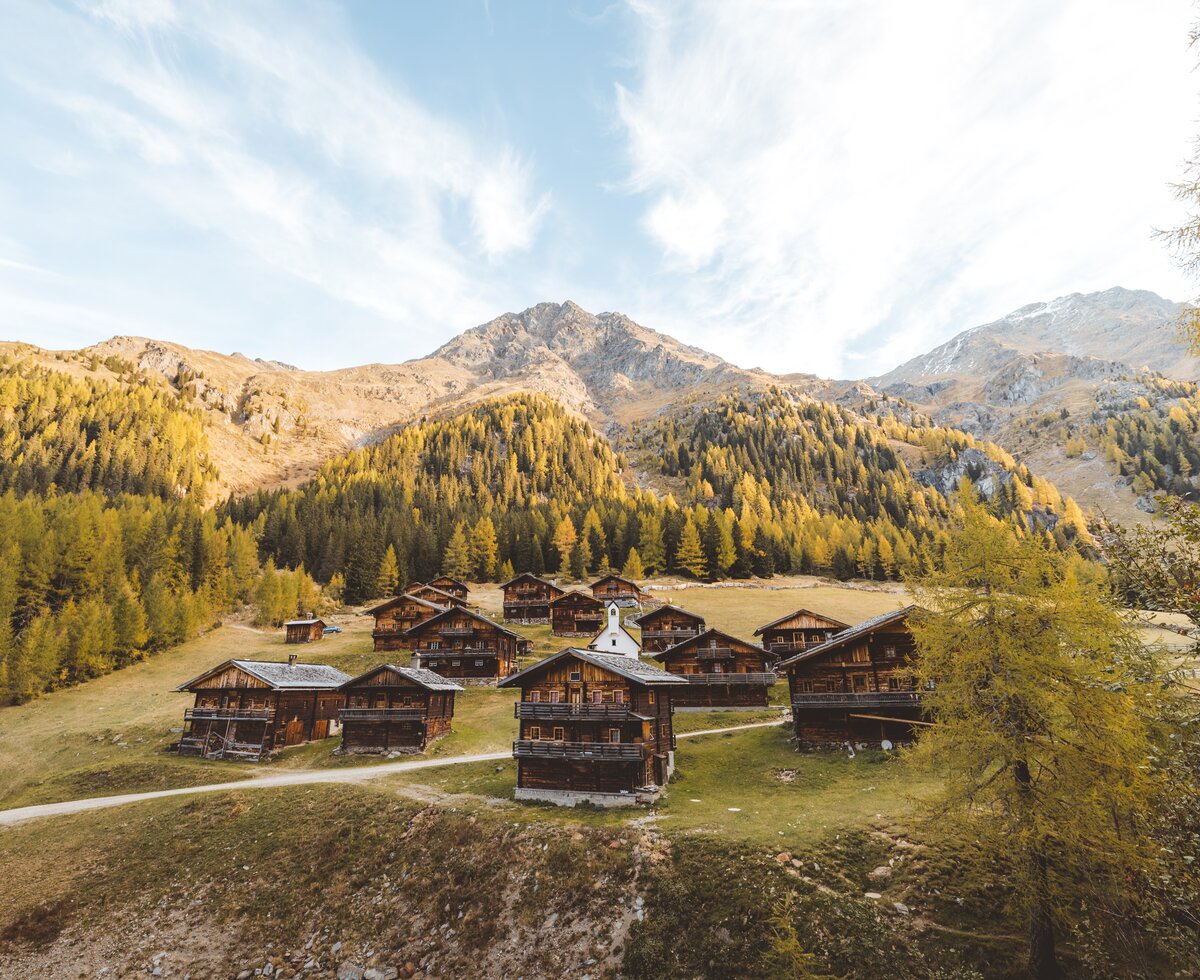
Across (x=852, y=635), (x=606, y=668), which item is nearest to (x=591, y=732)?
(x=606, y=668)

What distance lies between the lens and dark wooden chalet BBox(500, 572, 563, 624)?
92500 millimetres

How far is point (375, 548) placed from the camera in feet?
365

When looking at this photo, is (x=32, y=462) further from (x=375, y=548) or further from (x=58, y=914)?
(x=58, y=914)

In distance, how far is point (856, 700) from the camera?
40406 mm

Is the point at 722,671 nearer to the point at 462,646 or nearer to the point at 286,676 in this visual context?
the point at 462,646

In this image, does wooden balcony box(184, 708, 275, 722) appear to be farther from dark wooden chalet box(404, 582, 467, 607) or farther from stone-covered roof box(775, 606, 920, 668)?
stone-covered roof box(775, 606, 920, 668)

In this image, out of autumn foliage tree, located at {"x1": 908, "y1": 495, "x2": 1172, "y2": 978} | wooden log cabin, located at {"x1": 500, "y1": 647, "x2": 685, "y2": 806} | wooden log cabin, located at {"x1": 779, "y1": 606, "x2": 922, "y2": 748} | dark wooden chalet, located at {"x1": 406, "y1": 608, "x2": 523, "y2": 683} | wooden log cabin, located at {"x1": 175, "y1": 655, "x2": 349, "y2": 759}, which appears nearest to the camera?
autumn foliage tree, located at {"x1": 908, "y1": 495, "x2": 1172, "y2": 978}

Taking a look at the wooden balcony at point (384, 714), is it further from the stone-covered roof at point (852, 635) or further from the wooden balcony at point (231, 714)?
the stone-covered roof at point (852, 635)

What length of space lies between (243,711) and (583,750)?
3442cm

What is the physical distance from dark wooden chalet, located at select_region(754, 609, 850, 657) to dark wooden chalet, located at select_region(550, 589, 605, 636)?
96.2 ft

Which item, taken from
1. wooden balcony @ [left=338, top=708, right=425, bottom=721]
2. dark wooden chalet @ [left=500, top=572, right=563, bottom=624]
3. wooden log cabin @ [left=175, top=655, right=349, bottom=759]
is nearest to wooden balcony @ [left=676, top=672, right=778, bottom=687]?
wooden balcony @ [left=338, top=708, right=425, bottom=721]

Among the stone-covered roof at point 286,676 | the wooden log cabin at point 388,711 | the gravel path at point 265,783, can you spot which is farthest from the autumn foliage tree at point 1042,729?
the stone-covered roof at point 286,676

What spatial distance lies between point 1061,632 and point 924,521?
159m

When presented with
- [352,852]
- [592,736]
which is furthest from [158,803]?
[592,736]
